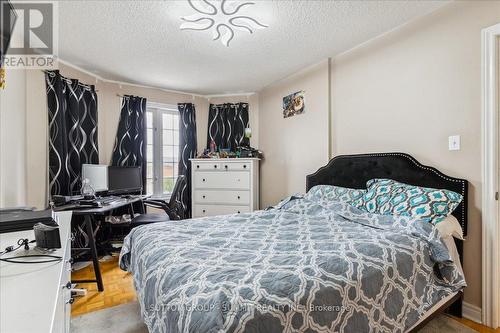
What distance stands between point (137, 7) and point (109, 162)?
2398 millimetres

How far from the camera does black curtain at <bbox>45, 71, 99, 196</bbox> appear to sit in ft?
9.71

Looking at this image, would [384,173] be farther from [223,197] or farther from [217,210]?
[217,210]

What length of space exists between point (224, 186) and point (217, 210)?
388 mm


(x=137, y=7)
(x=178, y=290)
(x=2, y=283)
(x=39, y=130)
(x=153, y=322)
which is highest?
(x=137, y=7)

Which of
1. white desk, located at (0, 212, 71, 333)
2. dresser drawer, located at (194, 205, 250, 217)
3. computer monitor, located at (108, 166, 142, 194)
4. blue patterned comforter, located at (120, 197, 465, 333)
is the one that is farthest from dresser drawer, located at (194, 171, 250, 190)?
white desk, located at (0, 212, 71, 333)

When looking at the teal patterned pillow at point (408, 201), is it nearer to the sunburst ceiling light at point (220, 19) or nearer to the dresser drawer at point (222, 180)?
the sunburst ceiling light at point (220, 19)

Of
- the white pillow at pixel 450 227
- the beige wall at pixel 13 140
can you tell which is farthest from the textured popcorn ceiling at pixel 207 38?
the white pillow at pixel 450 227

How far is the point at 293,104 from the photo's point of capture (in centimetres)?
364

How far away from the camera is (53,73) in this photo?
295cm

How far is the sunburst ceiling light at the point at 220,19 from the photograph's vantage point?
1.97 m

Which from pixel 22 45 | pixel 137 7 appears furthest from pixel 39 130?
pixel 137 7

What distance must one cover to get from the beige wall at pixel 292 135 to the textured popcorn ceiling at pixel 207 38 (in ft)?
0.87

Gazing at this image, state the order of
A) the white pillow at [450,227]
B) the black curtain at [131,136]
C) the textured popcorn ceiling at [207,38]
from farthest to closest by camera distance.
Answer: the black curtain at [131,136] < the textured popcorn ceiling at [207,38] < the white pillow at [450,227]

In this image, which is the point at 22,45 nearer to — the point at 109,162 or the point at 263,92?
the point at 109,162
